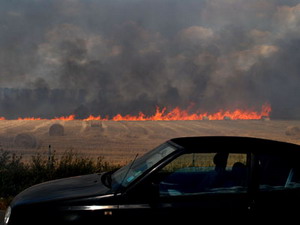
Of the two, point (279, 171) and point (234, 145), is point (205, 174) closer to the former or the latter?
point (234, 145)

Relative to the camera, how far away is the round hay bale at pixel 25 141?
45656 mm

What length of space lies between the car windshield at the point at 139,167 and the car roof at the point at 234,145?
0.18 metres

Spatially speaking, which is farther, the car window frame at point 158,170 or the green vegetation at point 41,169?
the green vegetation at point 41,169

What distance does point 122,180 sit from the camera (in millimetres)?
4137

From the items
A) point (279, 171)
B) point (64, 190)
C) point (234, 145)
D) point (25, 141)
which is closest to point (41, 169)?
point (64, 190)

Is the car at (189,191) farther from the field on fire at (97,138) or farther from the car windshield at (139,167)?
the field on fire at (97,138)

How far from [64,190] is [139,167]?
832 mm

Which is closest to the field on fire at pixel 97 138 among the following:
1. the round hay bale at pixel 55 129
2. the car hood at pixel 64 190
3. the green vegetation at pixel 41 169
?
the round hay bale at pixel 55 129

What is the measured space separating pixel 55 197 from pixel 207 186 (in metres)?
1.54

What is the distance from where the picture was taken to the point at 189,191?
3.98 m

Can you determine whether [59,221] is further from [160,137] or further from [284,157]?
[160,137]

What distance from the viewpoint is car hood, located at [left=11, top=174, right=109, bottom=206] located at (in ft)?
13.0

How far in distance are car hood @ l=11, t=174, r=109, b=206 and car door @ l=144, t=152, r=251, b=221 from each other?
651mm

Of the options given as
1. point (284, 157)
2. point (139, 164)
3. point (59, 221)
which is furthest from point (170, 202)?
point (284, 157)
